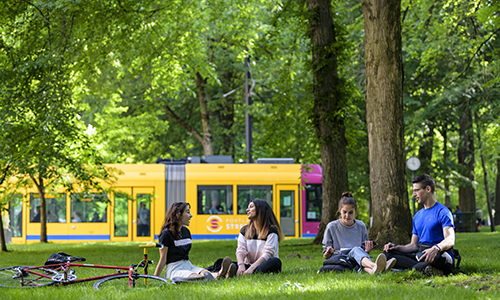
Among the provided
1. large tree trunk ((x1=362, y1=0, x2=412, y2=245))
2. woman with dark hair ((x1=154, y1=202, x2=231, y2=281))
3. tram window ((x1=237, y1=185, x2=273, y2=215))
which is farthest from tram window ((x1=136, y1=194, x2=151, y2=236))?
woman with dark hair ((x1=154, y1=202, x2=231, y2=281))

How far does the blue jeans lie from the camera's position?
26.2 ft

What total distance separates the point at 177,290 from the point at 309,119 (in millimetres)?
9197

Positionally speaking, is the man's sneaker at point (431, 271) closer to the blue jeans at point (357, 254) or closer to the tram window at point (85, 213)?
the blue jeans at point (357, 254)

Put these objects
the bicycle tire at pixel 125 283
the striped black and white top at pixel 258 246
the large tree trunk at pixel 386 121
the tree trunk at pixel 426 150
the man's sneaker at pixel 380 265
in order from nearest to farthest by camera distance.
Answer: the bicycle tire at pixel 125 283
the man's sneaker at pixel 380 265
the striped black and white top at pixel 258 246
the large tree trunk at pixel 386 121
the tree trunk at pixel 426 150

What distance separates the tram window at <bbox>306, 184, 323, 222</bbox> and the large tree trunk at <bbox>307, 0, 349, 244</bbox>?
9.27m

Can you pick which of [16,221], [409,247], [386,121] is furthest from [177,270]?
[16,221]

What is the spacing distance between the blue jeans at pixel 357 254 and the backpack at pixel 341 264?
92 mm

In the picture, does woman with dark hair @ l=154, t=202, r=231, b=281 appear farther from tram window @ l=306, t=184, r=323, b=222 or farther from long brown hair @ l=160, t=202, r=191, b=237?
tram window @ l=306, t=184, r=323, b=222

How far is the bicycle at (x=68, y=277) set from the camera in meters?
6.74

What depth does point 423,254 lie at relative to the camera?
7.25 meters

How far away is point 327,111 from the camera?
49.7ft

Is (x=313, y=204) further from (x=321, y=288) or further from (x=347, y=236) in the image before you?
(x=321, y=288)

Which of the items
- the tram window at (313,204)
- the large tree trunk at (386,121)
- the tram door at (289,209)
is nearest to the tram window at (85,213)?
the tram door at (289,209)

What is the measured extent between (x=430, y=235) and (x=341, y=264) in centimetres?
129
